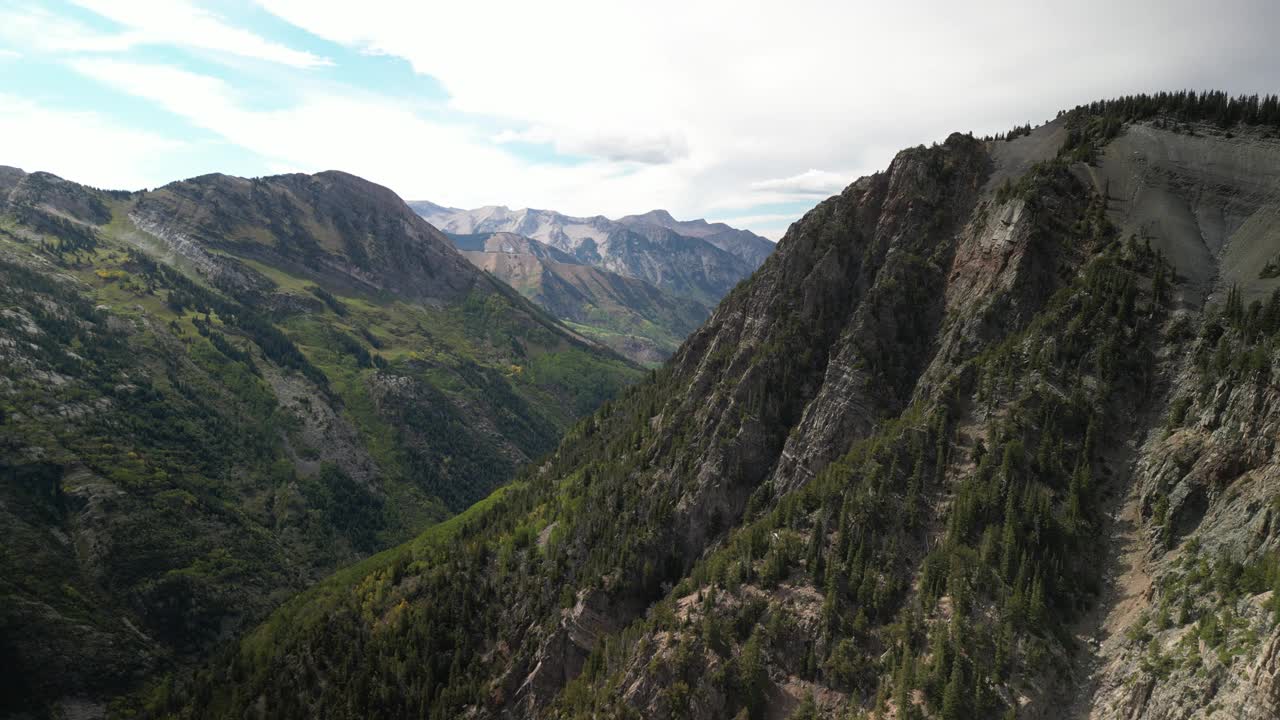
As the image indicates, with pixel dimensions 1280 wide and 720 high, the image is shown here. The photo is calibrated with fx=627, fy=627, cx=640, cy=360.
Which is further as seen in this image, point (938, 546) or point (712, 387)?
point (712, 387)

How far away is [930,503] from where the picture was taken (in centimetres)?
8119

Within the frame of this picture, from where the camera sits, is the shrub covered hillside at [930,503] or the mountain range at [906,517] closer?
the shrub covered hillside at [930,503]

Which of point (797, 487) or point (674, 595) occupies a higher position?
point (797, 487)

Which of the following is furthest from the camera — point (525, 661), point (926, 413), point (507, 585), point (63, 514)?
point (63, 514)

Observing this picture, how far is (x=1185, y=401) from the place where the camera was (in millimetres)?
71000

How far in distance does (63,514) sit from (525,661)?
15680 centimetres

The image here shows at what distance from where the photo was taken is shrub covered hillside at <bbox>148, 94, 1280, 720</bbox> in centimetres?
6131

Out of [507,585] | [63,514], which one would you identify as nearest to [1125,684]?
[507,585]

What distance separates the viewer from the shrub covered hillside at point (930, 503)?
61312mm

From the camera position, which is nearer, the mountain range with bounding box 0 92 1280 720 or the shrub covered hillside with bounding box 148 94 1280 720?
the shrub covered hillside with bounding box 148 94 1280 720

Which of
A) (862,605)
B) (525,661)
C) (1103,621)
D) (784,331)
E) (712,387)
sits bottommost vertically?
(525,661)

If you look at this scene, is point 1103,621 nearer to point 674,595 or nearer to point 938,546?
point 938,546

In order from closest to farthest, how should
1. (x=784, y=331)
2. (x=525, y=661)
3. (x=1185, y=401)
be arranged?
(x=1185, y=401), (x=525, y=661), (x=784, y=331)

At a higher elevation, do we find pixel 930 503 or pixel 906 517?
pixel 930 503
